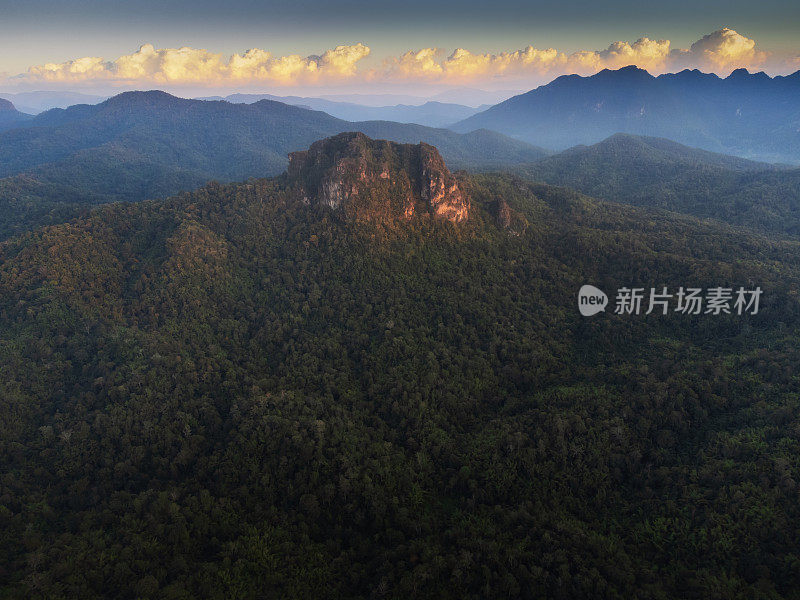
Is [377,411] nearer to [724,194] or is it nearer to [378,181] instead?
[378,181]

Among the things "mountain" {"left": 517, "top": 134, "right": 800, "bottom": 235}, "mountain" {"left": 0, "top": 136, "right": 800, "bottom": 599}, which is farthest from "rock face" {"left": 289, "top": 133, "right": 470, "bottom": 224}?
"mountain" {"left": 517, "top": 134, "right": 800, "bottom": 235}

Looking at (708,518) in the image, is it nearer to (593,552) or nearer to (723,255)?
(593,552)

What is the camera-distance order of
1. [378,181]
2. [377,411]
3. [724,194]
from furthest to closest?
[724,194] → [378,181] → [377,411]

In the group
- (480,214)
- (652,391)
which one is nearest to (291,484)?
(652,391)

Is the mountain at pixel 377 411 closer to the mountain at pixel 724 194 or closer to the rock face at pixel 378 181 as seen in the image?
the rock face at pixel 378 181

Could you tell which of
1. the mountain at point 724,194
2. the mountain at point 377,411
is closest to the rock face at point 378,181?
the mountain at point 377,411

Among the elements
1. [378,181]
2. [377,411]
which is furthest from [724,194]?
[377,411]
